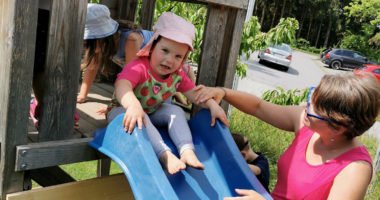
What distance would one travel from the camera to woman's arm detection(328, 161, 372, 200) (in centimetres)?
168

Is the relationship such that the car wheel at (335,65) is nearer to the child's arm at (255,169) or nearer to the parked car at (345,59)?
the parked car at (345,59)

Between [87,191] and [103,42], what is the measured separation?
1.27m

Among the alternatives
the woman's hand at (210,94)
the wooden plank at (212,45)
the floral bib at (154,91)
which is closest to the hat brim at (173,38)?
the floral bib at (154,91)

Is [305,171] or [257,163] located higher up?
[305,171]

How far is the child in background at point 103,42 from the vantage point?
9.82 ft

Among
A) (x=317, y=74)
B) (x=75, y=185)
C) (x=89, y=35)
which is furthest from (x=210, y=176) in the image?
(x=317, y=74)

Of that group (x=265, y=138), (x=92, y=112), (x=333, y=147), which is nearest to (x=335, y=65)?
(x=265, y=138)

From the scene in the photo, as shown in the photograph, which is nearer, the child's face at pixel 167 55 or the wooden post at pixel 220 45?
the child's face at pixel 167 55

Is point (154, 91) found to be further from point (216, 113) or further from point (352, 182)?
point (352, 182)

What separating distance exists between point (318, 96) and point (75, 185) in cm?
133

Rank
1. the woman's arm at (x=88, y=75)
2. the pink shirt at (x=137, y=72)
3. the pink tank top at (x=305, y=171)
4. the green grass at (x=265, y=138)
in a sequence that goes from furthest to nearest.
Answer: the green grass at (x=265, y=138) → the woman's arm at (x=88, y=75) → the pink shirt at (x=137, y=72) → the pink tank top at (x=305, y=171)

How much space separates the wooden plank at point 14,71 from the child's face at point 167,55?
0.65 meters

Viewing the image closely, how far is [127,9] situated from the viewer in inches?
174

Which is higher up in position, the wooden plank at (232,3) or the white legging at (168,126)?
the wooden plank at (232,3)
